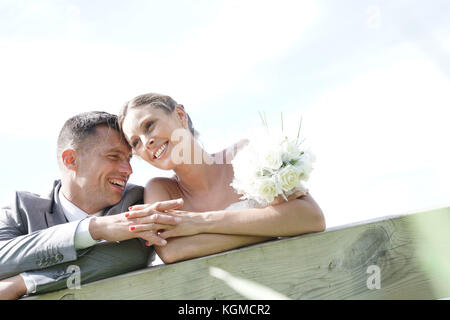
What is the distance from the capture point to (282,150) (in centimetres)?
226

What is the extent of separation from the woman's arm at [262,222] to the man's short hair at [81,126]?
1.19 metres

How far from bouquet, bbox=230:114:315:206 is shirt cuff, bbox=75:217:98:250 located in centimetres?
81

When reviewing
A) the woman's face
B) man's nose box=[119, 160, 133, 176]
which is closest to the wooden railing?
the woman's face

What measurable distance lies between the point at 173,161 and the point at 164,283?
1024 millimetres

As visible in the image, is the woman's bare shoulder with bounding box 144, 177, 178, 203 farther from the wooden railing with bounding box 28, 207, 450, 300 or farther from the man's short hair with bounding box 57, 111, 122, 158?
the wooden railing with bounding box 28, 207, 450, 300

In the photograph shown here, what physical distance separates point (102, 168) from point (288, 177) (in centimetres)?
146

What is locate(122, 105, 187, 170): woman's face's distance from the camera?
2.73 m

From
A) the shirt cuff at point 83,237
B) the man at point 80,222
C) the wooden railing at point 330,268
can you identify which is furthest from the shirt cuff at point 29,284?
the shirt cuff at point 83,237

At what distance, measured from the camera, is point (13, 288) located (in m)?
2.06

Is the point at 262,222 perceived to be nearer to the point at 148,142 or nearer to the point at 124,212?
the point at 124,212

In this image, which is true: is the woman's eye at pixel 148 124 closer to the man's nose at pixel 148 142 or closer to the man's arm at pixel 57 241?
the man's nose at pixel 148 142

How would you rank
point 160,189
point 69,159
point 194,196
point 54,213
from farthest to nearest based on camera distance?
point 69,159 < point 194,196 < point 160,189 < point 54,213

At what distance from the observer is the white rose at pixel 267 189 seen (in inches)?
86.3

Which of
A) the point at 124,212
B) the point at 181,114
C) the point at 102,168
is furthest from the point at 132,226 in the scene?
the point at 181,114
